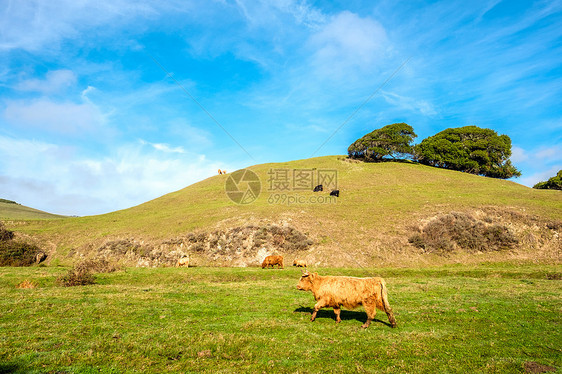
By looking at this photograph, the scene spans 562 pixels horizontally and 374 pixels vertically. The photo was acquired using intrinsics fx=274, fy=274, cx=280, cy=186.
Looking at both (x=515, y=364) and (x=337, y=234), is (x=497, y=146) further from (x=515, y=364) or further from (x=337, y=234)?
(x=515, y=364)

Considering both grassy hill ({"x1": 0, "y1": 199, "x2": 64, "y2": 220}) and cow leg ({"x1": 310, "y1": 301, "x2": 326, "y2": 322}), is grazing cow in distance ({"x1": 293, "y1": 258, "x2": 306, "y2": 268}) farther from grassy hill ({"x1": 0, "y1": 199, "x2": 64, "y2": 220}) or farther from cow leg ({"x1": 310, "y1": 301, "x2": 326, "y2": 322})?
grassy hill ({"x1": 0, "y1": 199, "x2": 64, "y2": 220})

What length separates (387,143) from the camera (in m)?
78.6

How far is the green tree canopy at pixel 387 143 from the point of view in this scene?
77.9 meters

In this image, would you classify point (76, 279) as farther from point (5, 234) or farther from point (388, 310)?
point (5, 234)

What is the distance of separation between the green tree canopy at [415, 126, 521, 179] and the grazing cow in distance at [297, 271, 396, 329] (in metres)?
76.0

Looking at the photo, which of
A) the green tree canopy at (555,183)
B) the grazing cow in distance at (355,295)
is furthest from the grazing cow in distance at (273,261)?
the green tree canopy at (555,183)

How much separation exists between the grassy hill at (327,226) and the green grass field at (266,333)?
1727 centimetres

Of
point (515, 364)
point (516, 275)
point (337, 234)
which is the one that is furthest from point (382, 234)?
point (515, 364)

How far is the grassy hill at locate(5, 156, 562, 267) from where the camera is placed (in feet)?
111

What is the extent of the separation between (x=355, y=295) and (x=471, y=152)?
261 feet

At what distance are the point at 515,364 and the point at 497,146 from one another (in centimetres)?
8294

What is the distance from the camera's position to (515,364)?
311 inches

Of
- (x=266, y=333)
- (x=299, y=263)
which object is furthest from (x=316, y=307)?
(x=299, y=263)

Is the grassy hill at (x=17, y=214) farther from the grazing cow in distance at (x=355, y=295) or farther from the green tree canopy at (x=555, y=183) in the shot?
the green tree canopy at (x=555, y=183)
